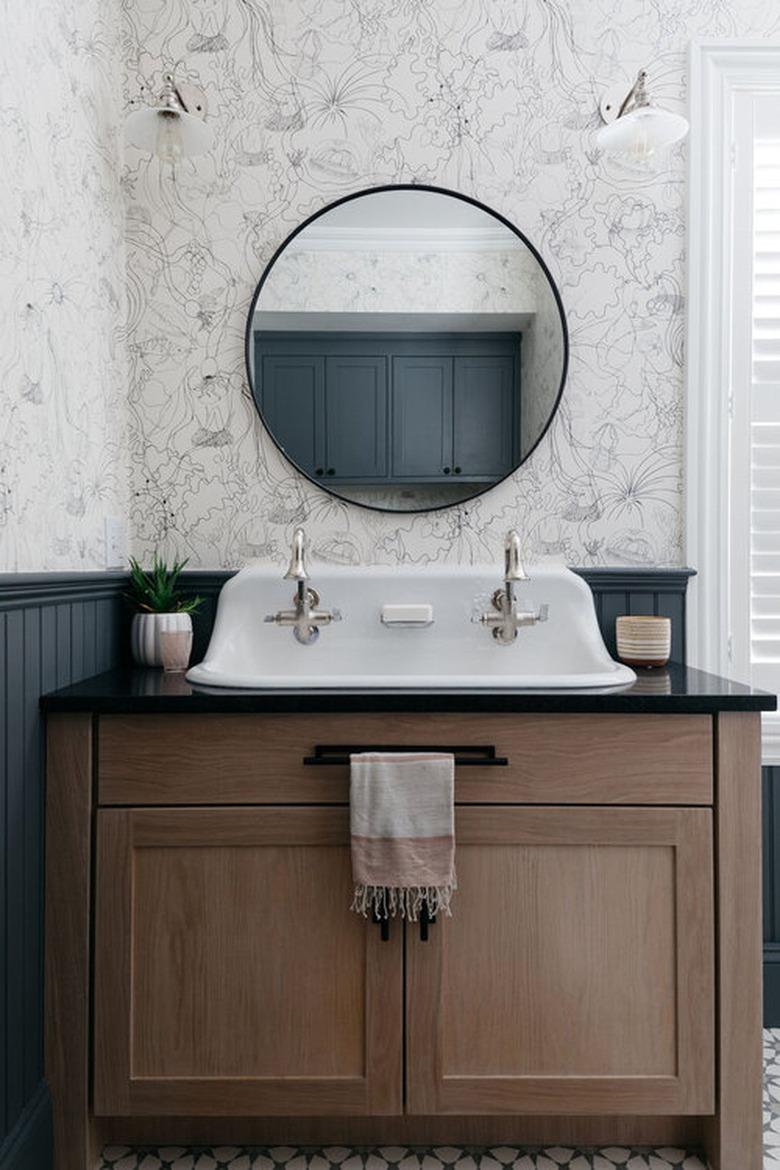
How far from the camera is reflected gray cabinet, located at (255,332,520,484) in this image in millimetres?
1916

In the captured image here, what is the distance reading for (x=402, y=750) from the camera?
139cm

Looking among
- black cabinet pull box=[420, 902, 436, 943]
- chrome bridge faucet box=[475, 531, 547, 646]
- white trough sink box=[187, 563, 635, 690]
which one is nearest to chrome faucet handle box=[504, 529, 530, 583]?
chrome bridge faucet box=[475, 531, 547, 646]

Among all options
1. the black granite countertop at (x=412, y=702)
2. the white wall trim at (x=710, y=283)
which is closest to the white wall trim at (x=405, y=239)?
the white wall trim at (x=710, y=283)

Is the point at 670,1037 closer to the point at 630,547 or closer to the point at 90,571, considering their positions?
the point at 630,547

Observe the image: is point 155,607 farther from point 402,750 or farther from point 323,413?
point 402,750

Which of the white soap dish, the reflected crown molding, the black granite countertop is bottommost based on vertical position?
the black granite countertop

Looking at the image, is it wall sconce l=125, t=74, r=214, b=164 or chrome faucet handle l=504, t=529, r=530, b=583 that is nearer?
chrome faucet handle l=504, t=529, r=530, b=583

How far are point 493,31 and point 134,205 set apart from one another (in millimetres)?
914

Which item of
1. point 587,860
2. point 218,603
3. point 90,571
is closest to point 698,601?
point 587,860

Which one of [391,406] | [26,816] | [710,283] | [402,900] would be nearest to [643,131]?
Result: [710,283]

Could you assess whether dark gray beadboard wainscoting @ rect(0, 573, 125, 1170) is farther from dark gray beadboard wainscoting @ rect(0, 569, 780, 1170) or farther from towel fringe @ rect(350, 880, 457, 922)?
towel fringe @ rect(350, 880, 457, 922)

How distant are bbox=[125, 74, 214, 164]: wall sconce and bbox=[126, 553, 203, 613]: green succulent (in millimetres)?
874

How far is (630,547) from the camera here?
1.95m

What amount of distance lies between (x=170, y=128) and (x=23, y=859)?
57.9 inches
